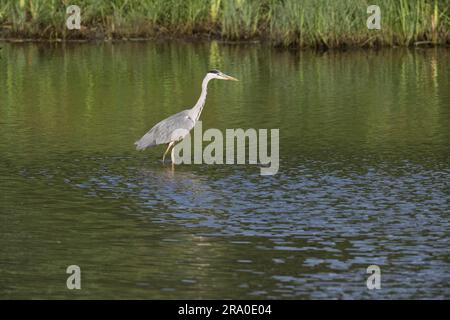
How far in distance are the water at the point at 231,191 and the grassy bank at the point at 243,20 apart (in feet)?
8.97

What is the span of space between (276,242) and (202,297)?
1683mm

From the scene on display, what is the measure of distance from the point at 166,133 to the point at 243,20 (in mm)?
13119

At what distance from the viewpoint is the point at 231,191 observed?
41.4 ft

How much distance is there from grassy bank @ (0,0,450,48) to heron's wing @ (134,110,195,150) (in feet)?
34.7

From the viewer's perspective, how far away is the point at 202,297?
8.84 metres

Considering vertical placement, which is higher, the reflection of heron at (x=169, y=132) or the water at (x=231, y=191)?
the reflection of heron at (x=169, y=132)

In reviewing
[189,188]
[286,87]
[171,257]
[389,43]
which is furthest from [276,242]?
[389,43]

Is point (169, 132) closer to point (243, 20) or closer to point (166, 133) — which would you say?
point (166, 133)

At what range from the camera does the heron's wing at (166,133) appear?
14.5 metres

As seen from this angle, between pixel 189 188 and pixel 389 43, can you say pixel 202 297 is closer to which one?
pixel 189 188
